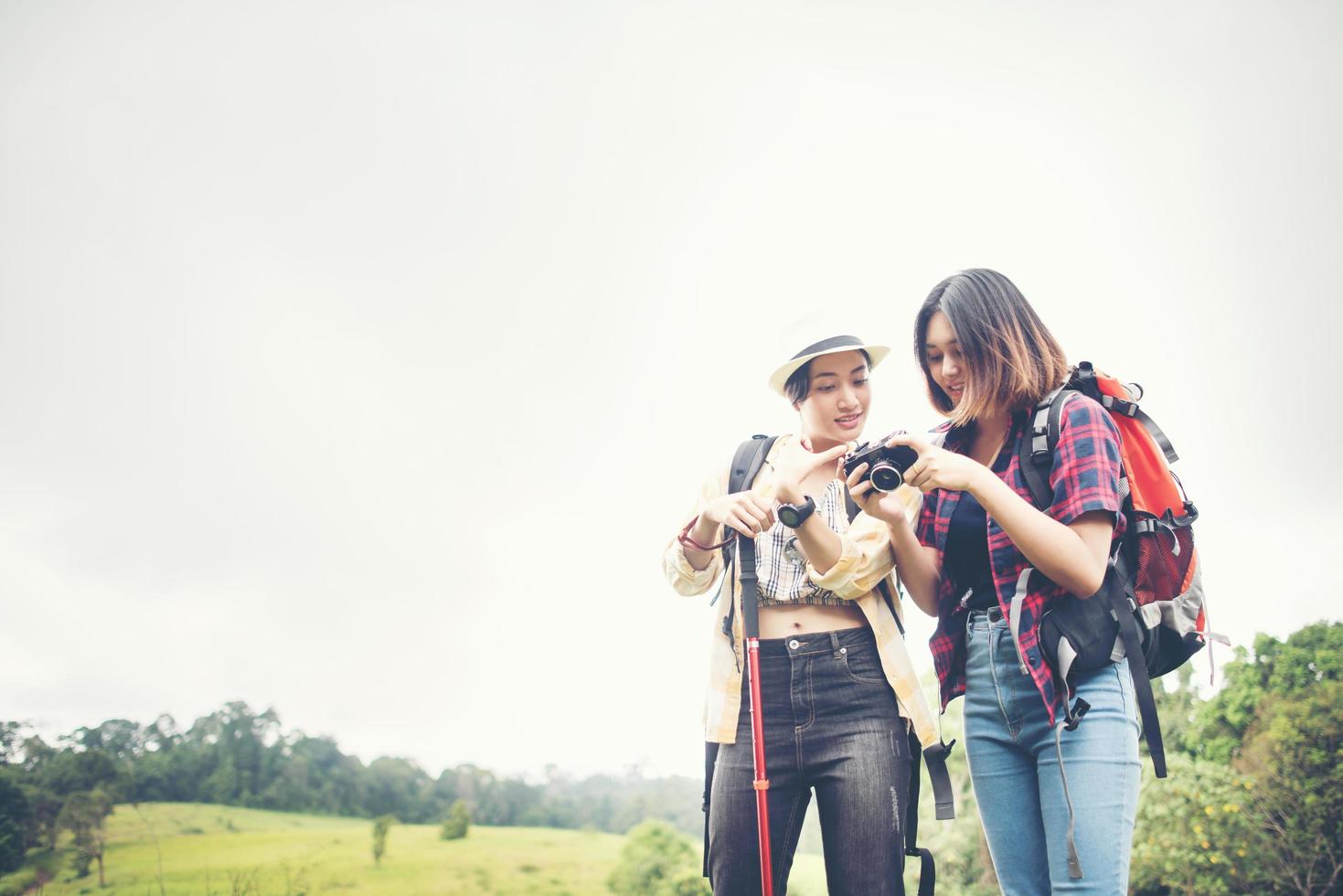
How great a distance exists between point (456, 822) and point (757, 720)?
10.7 meters

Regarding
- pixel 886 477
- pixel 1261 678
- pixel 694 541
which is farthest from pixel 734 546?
pixel 1261 678

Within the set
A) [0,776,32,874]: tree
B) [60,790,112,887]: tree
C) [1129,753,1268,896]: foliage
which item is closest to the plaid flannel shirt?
[1129,753,1268,896]: foliage

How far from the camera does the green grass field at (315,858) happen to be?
27.9 feet

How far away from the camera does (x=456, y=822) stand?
1117cm

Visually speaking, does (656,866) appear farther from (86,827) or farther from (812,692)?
(812,692)

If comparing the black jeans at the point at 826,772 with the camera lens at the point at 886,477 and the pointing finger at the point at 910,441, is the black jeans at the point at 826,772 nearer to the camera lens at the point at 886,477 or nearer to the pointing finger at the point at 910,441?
the camera lens at the point at 886,477

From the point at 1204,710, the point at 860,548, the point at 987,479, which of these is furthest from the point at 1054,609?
the point at 1204,710

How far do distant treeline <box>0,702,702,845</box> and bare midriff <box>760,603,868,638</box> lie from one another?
A: 10205mm

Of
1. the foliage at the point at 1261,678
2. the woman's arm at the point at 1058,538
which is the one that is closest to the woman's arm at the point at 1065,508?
the woman's arm at the point at 1058,538

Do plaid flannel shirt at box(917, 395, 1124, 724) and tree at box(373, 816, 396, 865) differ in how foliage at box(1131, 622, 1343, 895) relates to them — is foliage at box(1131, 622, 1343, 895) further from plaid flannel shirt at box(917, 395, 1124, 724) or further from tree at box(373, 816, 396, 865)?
tree at box(373, 816, 396, 865)

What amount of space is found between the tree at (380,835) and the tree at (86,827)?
3080mm

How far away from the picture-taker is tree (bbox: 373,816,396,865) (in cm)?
1036

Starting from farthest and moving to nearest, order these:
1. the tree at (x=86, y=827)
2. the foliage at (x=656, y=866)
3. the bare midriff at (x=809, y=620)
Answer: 1. the foliage at (x=656, y=866)
2. the tree at (x=86, y=827)
3. the bare midriff at (x=809, y=620)

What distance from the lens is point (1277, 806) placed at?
9.28m
